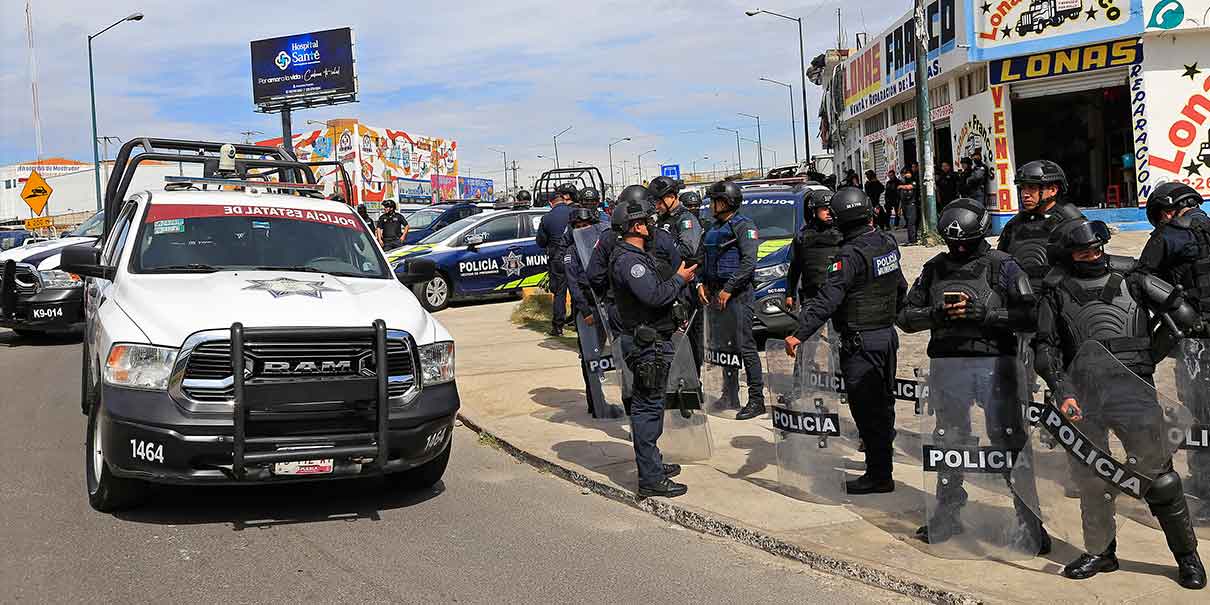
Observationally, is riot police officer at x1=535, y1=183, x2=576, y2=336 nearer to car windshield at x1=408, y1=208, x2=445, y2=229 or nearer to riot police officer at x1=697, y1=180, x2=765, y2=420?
riot police officer at x1=697, y1=180, x2=765, y2=420

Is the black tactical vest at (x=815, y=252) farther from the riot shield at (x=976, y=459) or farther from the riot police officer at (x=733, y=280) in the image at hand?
the riot shield at (x=976, y=459)

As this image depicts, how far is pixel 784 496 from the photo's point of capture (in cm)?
668

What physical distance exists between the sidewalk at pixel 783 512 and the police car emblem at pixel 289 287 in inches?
82.5

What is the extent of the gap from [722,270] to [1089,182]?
18.0 m

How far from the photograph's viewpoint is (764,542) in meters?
5.82

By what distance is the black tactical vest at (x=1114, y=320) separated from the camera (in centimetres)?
512

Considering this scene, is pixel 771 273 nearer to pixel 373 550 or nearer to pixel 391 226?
pixel 373 550

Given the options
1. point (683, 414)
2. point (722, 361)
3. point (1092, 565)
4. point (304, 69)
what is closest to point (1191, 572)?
point (1092, 565)

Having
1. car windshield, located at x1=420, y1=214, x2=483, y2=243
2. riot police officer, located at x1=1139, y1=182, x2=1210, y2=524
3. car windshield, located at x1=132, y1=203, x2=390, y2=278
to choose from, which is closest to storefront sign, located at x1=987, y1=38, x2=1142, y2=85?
car windshield, located at x1=420, y1=214, x2=483, y2=243

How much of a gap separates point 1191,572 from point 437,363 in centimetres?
393

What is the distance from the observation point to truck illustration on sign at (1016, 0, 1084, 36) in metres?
20.6

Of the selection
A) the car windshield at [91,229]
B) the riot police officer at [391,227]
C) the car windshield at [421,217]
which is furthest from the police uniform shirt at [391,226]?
the car windshield at [421,217]

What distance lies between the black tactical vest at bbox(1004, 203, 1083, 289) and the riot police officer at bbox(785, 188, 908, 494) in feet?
3.13

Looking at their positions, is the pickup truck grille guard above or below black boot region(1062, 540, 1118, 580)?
above
